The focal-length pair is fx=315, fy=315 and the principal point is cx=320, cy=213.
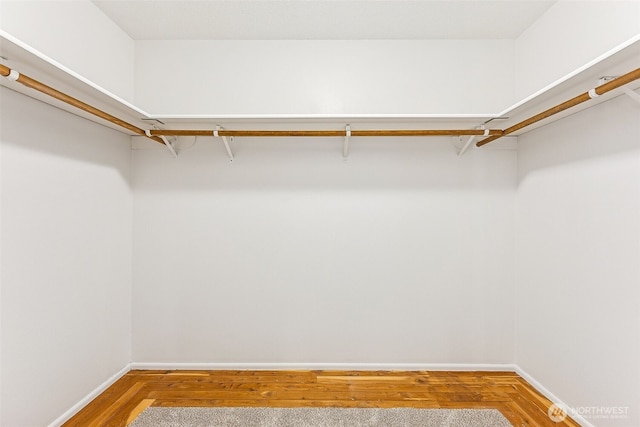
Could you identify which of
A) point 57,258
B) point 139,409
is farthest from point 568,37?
point 139,409

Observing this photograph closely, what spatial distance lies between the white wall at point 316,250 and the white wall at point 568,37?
654mm

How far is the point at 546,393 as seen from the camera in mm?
2277

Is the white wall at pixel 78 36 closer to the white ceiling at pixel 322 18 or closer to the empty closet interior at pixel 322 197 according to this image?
the empty closet interior at pixel 322 197

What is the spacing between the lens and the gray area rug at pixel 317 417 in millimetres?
1961

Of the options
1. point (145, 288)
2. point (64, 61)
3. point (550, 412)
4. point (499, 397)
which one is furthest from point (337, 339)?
point (64, 61)

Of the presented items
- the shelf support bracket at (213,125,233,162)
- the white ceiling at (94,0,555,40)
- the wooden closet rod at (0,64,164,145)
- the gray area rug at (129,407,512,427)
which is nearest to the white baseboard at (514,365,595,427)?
the gray area rug at (129,407,512,427)

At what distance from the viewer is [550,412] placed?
2.10m

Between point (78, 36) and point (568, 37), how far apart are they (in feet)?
10.6

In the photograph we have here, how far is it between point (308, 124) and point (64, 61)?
1597 millimetres

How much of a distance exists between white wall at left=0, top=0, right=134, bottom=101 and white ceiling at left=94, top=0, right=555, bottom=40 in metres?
0.13

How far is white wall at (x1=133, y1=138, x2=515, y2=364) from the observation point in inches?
→ 105

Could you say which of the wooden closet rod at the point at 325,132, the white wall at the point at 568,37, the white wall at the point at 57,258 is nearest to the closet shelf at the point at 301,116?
the wooden closet rod at the point at 325,132

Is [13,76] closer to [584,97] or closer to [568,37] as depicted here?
[584,97]

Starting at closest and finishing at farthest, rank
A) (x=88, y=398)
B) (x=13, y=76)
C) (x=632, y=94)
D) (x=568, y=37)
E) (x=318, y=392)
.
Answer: (x=13, y=76) → (x=632, y=94) → (x=568, y=37) → (x=88, y=398) → (x=318, y=392)
